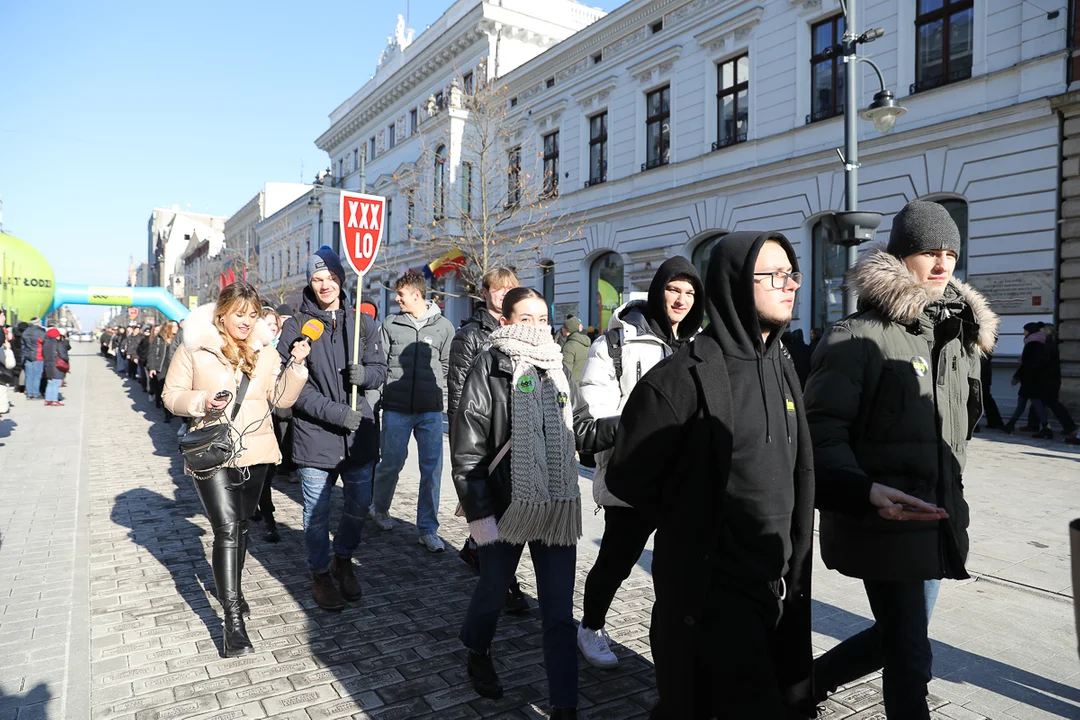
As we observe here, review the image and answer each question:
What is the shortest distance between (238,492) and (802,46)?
55.1ft

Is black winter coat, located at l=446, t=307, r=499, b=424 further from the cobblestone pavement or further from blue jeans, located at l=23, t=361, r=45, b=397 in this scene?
blue jeans, located at l=23, t=361, r=45, b=397

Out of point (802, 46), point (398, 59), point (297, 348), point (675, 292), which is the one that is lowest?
point (297, 348)

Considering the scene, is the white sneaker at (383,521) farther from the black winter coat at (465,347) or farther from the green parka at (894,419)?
the green parka at (894,419)

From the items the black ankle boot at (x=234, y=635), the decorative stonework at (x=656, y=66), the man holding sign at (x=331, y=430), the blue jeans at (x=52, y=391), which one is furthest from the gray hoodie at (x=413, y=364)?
the decorative stonework at (x=656, y=66)

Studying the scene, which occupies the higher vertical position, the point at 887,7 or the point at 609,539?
the point at 887,7

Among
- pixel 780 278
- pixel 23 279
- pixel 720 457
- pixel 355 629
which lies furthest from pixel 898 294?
pixel 23 279

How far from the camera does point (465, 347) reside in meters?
4.76

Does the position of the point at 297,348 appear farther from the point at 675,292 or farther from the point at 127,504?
the point at 127,504

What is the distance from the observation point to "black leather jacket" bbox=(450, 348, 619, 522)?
3.11m

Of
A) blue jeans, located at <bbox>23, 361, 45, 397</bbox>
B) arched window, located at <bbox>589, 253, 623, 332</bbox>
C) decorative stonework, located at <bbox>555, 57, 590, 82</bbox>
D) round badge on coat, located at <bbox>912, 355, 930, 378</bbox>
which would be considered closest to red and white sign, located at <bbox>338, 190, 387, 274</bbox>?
round badge on coat, located at <bbox>912, 355, 930, 378</bbox>

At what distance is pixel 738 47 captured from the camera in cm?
1805

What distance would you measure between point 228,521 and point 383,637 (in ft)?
3.38

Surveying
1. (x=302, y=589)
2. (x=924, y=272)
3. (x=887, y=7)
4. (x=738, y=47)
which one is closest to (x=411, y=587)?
(x=302, y=589)

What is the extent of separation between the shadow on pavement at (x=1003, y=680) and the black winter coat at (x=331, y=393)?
9.57 feet
